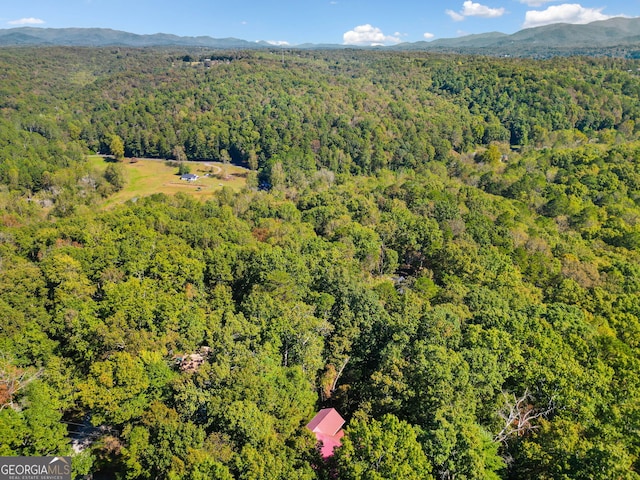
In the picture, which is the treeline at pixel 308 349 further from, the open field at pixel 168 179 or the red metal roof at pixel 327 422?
the open field at pixel 168 179

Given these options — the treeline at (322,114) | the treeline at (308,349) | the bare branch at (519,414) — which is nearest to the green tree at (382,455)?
the treeline at (308,349)

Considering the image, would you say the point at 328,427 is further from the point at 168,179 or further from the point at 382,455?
the point at 168,179

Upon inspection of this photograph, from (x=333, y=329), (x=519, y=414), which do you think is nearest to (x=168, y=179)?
(x=333, y=329)

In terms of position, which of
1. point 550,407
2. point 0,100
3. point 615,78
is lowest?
point 550,407

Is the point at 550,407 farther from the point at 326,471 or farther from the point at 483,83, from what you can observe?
the point at 483,83

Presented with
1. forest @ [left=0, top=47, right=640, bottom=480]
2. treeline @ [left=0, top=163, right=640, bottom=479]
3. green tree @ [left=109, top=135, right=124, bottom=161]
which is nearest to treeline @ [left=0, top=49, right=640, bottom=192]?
green tree @ [left=109, top=135, right=124, bottom=161]

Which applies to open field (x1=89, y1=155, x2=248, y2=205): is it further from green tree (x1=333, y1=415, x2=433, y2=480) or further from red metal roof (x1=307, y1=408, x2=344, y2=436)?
green tree (x1=333, y1=415, x2=433, y2=480)

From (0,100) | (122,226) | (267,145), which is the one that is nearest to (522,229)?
(122,226)
